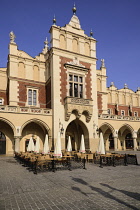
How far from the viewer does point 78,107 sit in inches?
896

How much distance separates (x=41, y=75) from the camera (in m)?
25.9

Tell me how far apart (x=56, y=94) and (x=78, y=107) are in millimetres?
3208

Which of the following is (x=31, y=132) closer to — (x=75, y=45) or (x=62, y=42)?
(x=62, y=42)

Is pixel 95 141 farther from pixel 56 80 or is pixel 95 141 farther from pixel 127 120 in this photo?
pixel 56 80

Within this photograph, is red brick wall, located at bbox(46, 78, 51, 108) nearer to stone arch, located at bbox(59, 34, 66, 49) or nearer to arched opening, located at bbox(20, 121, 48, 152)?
arched opening, located at bbox(20, 121, 48, 152)

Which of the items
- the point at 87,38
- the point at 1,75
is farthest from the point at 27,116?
the point at 87,38

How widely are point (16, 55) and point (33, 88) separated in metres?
4.93

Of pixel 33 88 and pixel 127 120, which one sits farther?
pixel 127 120

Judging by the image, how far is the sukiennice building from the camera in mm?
21578

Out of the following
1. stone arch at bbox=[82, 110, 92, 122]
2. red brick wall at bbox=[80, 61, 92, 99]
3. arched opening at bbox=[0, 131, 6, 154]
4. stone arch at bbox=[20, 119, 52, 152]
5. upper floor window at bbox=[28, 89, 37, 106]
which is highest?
A: red brick wall at bbox=[80, 61, 92, 99]

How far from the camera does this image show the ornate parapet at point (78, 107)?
72.6ft

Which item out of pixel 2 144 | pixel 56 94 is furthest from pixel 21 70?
pixel 2 144

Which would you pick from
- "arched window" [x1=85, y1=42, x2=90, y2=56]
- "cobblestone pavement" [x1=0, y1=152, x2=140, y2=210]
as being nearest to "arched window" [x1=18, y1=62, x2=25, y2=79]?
"arched window" [x1=85, y1=42, x2=90, y2=56]

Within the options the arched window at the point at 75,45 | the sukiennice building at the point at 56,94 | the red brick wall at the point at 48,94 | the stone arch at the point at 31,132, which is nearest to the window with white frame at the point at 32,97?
the sukiennice building at the point at 56,94
